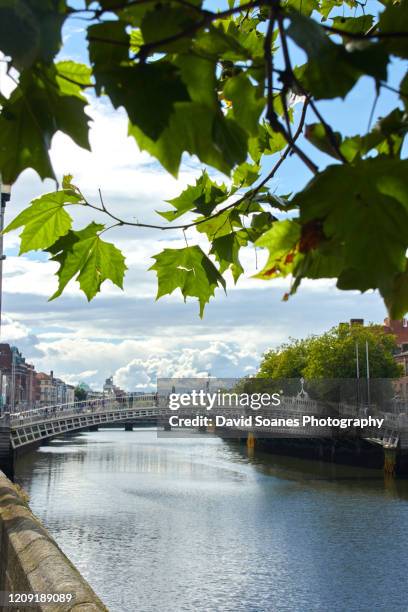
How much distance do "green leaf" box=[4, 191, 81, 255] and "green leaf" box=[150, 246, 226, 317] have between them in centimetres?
22

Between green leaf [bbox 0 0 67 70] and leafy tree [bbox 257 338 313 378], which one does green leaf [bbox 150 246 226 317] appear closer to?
green leaf [bbox 0 0 67 70]

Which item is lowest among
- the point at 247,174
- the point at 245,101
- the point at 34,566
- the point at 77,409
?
the point at 77,409

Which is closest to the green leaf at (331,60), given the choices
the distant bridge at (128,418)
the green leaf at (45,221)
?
the green leaf at (45,221)

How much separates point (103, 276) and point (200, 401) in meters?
62.1

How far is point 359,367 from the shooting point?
50.8 metres

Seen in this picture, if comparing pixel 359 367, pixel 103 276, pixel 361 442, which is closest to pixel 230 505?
pixel 361 442

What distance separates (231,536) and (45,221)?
22.8 meters

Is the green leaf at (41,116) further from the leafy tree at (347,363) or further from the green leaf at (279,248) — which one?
the leafy tree at (347,363)

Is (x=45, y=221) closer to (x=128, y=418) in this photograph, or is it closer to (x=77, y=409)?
(x=77, y=409)

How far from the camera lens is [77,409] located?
5447cm

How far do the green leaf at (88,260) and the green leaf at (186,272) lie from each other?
79 mm

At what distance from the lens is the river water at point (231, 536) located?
16375 mm

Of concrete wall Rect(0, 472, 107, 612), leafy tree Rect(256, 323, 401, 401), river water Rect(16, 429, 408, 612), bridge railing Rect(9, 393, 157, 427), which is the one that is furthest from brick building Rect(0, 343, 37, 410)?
concrete wall Rect(0, 472, 107, 612)

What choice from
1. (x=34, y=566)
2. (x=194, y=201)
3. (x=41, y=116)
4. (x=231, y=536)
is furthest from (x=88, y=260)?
(x=231, y=536)
